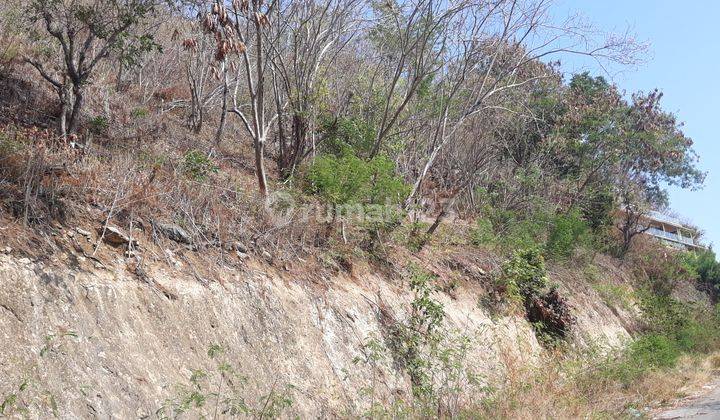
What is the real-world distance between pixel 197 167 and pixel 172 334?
13.2ft

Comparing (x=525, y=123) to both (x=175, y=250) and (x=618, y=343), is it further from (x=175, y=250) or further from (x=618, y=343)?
(x=175, y=250)

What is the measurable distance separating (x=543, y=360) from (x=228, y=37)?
8.37 metres

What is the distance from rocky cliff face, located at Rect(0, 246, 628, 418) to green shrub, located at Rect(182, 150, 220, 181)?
2.05 metres

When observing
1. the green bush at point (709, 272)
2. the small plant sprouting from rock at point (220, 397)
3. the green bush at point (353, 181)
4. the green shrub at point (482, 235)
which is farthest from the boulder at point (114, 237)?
the green bush at point (709, 272)

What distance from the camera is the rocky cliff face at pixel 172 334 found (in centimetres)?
516

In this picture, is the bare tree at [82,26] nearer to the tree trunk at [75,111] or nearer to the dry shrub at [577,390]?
the tree trunk at [75,111]

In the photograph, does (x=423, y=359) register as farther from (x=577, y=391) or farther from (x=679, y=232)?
(x=679, y=232)

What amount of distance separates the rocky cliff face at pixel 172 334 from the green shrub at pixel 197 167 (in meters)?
2.05

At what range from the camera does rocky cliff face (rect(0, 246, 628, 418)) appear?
5.16 metres

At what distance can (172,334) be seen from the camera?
6457 millimetres

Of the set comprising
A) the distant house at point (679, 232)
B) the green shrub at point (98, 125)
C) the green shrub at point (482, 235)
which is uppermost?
the distant house at point (679, 232)

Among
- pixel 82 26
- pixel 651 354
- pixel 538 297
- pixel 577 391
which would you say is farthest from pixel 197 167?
pixel 651 354

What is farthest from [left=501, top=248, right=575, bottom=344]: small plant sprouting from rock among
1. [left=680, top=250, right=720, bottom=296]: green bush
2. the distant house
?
the distant house

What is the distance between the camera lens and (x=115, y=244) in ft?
22.5
